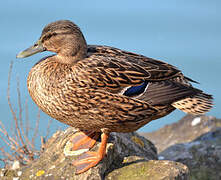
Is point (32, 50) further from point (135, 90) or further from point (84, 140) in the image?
point (84, 140)

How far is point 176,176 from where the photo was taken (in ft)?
18.2

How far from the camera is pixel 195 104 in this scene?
562cm

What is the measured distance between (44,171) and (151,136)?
17.1 feet

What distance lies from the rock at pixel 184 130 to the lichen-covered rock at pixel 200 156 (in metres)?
0.84

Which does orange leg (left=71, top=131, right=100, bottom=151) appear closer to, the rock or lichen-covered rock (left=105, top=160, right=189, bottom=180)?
lichen-covered rock (left=105, top=160, right=189, bottom=180)

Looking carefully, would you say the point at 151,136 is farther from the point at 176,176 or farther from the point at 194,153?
the point at 176,176

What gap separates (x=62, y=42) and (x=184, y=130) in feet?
18.5

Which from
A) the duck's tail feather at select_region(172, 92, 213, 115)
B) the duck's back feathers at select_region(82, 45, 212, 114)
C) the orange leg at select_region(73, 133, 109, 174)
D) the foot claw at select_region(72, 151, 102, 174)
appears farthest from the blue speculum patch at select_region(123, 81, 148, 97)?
the foot claw at select_region(72, 151, 102, 174)

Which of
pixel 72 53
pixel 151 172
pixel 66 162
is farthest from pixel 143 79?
pixel 66 162

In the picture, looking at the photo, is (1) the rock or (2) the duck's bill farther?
(1) the rock

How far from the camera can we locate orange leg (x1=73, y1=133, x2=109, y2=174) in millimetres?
5639

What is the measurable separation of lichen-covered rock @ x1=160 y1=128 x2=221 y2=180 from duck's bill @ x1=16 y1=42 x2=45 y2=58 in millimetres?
3952

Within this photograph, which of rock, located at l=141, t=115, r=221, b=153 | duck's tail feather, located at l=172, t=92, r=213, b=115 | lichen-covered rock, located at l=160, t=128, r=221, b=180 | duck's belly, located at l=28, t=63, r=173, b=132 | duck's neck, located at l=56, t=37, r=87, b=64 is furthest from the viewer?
rock, located at l=141, t=115, r=221, b=153

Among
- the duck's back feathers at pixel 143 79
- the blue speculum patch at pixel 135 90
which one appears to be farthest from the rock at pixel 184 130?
the blue speculum patch at pixel 135 90
